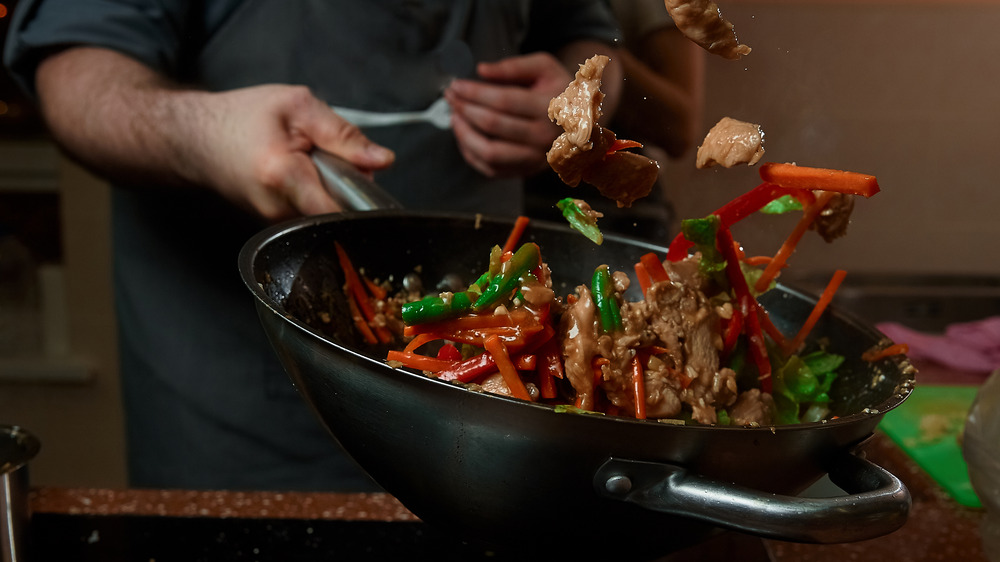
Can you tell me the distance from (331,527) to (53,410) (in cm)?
167

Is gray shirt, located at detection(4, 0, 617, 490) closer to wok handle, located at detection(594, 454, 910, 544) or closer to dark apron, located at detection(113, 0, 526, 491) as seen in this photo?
dark apron, located at detection(113, 0, 526, 491)

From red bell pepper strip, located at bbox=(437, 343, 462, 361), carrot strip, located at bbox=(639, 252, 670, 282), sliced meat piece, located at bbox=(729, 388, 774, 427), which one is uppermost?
carrot strip, located at bbox=(639, 252, 670, 282)

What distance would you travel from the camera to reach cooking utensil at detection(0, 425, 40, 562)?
63 cm

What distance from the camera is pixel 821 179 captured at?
521 millimetres

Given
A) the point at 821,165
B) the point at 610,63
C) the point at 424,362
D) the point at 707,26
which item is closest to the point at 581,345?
the point at 424,362

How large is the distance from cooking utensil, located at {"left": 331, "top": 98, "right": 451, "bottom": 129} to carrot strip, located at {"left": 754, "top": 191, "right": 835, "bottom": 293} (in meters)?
0.71

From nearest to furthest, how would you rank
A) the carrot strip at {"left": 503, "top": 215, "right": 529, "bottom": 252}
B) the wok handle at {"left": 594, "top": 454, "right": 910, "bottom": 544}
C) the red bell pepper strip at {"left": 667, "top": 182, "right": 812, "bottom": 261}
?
the wok handle at {"left": 594, "top": 454, "right": 910, "bottom": 544} < the red bell pepper strip at {"left": 667, "top": 182, "right": 812, "bottom": 261} < the carrot strip at {"left": 503, "top": 215, "right": 529, "bottom": 252}

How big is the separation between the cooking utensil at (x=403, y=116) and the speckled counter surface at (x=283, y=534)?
603 millimetres

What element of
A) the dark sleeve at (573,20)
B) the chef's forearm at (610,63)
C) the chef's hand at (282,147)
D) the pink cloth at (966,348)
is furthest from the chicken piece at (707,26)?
the pink cloth at (966,348)

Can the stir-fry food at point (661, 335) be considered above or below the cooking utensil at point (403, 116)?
above

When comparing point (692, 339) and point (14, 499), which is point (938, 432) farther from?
point (14, 499)

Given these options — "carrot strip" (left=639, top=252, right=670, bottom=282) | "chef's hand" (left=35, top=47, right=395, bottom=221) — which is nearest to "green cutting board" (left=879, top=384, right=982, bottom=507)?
"carrot strip" (left=639, top=252, right=670, bottom=282)

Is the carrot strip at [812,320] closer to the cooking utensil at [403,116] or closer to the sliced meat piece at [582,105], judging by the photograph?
the sliced meat piece at [582,105]

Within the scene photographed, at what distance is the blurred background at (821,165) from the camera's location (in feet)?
6.27
